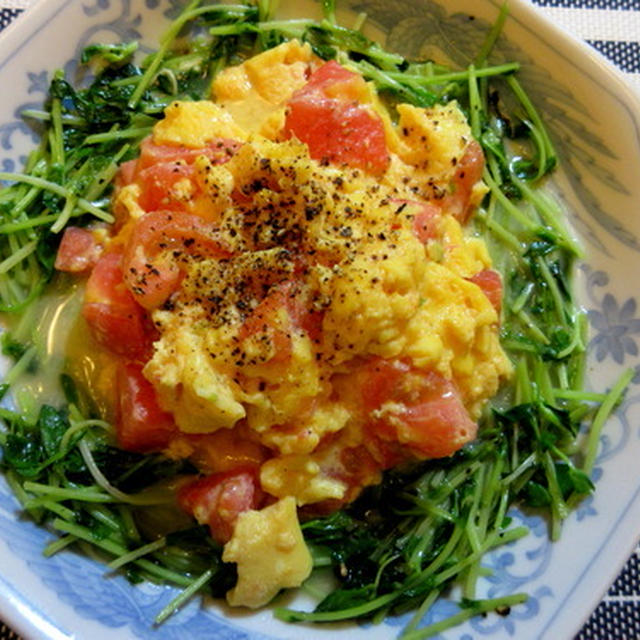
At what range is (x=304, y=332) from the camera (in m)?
2.77

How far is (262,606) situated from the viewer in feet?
9.48

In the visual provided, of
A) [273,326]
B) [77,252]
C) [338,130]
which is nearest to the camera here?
[273,326]

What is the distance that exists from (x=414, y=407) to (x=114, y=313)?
121cm

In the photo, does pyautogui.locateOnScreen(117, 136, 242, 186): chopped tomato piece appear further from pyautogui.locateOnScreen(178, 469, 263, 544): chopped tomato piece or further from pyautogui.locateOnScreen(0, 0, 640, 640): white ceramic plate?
pyautogui.locateOnScreen(178, 469, 263, 544): chopped tomato piece

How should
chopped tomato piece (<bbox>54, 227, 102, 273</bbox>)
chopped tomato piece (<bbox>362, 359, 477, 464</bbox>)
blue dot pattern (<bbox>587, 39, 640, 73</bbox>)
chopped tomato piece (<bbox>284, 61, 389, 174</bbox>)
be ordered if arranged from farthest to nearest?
blue dot pattern (<bbox>587, 39, 640, 73</bbox>), chopped tomato piece (<bbox>54, 227, 102, 273</bbox>), chopped tomato piece (<bbox>284, 61, 389, 174</bbox>), chopped tomato piece (<bbox>362, 359, 477, 464</bbox>)

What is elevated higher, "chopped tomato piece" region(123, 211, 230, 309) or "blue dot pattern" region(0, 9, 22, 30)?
"blue dot pattern" region(0, 9, 22, 30)

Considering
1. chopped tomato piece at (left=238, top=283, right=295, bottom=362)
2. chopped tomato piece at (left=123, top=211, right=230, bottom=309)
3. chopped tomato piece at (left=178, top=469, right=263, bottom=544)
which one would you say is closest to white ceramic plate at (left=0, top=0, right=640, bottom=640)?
chopped tomato piece at (left=178, top=469, right=263, bottom=544)

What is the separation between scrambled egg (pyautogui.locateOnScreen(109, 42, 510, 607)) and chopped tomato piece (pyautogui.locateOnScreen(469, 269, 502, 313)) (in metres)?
0.06

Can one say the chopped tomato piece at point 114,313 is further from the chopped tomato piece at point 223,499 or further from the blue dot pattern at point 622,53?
the blue dot pattern at point 622,53

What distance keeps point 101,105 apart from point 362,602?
2.42 meters

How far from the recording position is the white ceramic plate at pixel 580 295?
2.70 meters

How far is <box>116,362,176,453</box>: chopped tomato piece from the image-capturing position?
9.42ft

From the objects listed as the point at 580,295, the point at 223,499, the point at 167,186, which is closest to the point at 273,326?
the point at 223,499

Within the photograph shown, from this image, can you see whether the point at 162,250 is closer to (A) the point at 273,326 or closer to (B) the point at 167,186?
(B) the point at 167,186
